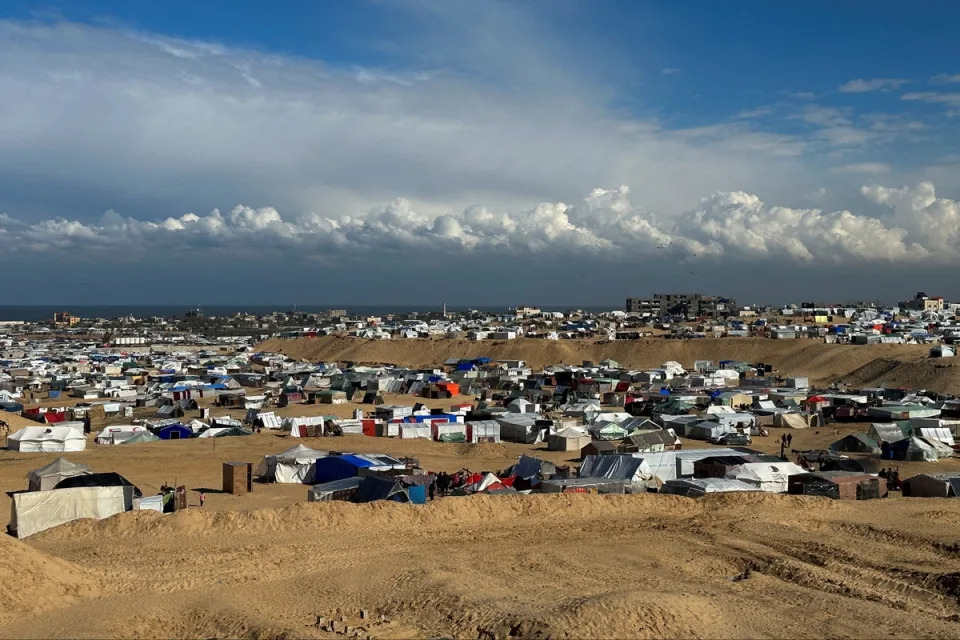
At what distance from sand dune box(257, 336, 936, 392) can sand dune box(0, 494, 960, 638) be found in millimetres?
44017

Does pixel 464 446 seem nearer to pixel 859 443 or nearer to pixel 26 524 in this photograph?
pixel 859 443

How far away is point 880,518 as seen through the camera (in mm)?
19344

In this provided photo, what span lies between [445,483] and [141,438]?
17.7 m

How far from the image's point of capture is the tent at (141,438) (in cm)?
3462

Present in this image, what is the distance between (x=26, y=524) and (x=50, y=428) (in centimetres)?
1609

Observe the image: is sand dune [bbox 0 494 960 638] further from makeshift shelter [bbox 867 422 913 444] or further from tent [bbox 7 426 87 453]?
tent [bbox 7 426 87 453]

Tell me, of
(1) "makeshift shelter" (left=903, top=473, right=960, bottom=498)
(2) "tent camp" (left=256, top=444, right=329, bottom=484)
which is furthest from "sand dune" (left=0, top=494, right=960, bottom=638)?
(2) "tent camp" (left=256, top=444, right=329, bottom=484)

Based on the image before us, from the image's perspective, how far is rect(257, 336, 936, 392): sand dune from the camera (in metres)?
66.2

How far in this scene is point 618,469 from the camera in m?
24.7

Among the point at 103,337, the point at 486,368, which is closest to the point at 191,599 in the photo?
the point at 486,368

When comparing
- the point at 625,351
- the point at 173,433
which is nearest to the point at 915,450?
the point at 173,433

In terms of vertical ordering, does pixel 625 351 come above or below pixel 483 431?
above

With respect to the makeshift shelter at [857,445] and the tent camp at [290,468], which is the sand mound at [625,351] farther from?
the tent camp at [290,468]

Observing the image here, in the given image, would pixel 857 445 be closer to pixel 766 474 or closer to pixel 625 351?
pixel 766 474
